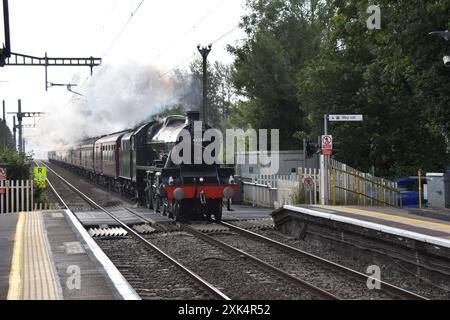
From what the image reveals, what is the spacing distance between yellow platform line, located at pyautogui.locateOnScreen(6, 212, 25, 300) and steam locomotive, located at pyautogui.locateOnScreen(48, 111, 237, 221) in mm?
5210

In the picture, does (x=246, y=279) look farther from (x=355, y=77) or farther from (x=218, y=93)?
(x=218, y=93)

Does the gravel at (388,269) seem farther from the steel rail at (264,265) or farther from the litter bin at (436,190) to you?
the litter bin at (436,190)

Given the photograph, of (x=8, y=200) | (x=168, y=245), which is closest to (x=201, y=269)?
(x=168, y=245)

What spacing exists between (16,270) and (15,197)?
1535 centimetres

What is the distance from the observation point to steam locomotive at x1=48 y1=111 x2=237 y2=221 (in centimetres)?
1902

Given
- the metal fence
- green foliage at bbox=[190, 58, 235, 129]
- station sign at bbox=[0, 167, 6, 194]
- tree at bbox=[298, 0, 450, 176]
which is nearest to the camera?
the metal fence

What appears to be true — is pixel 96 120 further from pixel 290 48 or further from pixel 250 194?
pixel 250 194

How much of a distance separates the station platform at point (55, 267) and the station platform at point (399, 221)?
4.78m

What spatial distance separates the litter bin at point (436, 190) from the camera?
62.2 feet

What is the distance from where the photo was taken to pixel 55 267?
1015cm

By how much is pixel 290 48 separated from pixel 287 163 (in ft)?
37.9

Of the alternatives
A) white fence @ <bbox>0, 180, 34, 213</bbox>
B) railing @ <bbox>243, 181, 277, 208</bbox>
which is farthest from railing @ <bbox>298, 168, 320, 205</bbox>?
white fence @ <bbox>0, 180, 34, 213</bbox>

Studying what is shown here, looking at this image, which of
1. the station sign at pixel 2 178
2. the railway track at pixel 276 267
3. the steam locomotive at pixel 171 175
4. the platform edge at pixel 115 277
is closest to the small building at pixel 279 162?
the steam locomotive at pixel 171 175

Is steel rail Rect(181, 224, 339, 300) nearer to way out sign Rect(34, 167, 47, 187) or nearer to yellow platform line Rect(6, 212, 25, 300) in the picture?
yellow platform line Rect(6, 212, 25, 300)
